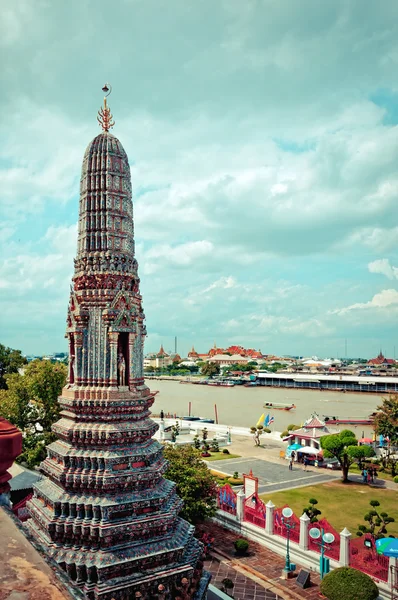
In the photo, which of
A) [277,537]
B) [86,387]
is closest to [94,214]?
[86,387]

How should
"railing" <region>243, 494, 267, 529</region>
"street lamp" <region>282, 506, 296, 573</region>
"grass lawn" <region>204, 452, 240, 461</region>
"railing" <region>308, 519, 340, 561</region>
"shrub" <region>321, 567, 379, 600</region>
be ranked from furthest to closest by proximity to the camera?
"grass lawn" <region>204, 452, 240, 461</region> < "railing" <region>243, 494, 267, 529</region> < "railing" <region>308, 519, 340, 561</region> < "street lamp" <region>282, 506, 296, 573</region> < "shrub" <region>321, 567, 379, 600</region>

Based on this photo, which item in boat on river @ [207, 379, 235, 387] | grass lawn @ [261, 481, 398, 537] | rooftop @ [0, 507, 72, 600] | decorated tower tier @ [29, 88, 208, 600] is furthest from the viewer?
boat on river @ [207, 379, 235, 387]

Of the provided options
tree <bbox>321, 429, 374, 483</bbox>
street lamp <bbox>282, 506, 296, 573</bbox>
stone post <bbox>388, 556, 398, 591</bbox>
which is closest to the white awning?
tree <bbox>321, 429, 374, 483</bbox>

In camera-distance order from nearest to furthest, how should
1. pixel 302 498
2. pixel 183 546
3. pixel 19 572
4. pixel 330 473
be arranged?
pixel 19 572
pixel 183 546
pixel 302 498
pixel 330 473

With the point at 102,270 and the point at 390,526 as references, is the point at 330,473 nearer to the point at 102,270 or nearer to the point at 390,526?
the point at 390,526

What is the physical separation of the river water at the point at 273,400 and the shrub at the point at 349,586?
41.2 m

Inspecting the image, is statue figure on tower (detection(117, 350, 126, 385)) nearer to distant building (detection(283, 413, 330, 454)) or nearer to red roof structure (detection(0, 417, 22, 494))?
red roof structure (detection(0, 417, 22, 494))

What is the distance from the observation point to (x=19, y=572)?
303cm

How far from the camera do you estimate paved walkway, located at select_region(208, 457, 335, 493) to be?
26938 mm

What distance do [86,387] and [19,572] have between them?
9111 millimetres

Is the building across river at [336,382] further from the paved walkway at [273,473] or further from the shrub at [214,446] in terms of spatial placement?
the paved walkway at [273,473]

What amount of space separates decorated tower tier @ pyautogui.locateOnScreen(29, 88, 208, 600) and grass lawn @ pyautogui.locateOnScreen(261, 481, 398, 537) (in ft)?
36.9

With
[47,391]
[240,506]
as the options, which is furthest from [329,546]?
[47,391]

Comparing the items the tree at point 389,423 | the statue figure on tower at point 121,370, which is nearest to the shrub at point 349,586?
the statue figure on tower at point 121,370
